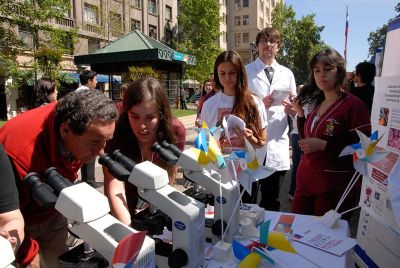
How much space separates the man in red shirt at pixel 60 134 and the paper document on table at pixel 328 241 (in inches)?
38.0

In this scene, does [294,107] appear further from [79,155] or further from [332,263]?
[79,155]

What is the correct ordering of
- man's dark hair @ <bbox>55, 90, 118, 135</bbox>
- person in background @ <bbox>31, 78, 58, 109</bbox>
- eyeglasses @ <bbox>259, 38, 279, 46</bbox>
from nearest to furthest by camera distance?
1. man's dark hair @ <bbox>55, 90, 118, 135</bbox>
2. eyeglasses @ <bbox>259, 38, 279, 46</bbox>
3. person in background @ <bbox>31, 78, 58, 109</bbox>

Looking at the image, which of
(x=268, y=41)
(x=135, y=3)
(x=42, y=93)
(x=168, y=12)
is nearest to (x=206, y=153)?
(x=268, y=41)

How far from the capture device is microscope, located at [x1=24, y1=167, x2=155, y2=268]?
2.69 ft

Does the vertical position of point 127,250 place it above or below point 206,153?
below

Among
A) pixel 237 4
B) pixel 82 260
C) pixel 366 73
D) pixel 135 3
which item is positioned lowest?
pixel 82 260

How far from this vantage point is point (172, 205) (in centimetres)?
107

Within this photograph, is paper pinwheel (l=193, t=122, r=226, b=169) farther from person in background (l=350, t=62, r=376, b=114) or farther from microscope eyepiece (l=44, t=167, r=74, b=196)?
person in background (l=350, t=62, r=376, b=114)

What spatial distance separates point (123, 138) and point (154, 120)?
212 mm

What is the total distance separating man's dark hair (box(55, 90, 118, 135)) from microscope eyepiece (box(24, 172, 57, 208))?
296mm

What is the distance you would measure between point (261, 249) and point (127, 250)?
1.89ft

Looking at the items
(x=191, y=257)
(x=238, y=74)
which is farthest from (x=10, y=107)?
(x=191, y=257)

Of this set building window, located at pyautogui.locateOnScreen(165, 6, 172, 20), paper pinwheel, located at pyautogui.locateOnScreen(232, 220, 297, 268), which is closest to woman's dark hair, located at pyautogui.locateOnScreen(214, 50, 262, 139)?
paper pinwheel, located at pyautogui.locateOnScreen(232, 220, 297, 268)

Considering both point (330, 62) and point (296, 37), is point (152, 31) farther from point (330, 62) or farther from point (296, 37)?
point (330, 62)
